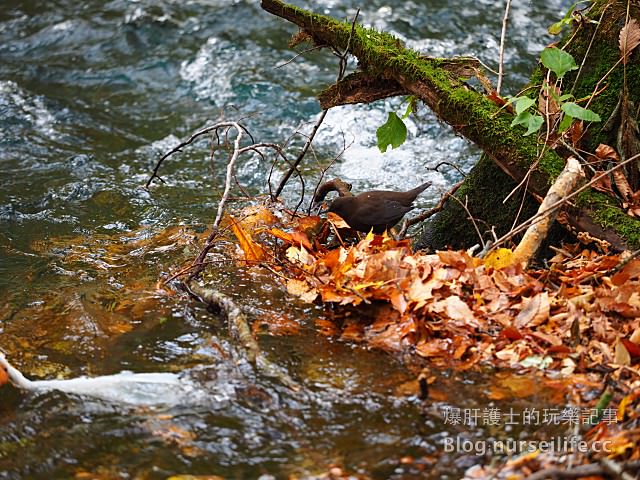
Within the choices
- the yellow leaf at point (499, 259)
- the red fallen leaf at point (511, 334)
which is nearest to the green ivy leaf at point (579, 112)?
the yellow leaf at point (499, 259)

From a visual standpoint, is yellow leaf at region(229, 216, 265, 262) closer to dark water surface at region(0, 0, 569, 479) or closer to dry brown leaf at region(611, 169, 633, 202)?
dark water surface at region(0, 0, 569, 479)

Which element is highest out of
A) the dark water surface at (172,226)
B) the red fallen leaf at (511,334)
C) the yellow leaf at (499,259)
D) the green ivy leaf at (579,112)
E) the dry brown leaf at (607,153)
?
the green ivy leaf at (579,112)

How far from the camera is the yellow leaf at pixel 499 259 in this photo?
4.06m

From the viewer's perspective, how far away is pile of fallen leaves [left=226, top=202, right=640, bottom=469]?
3.35 metres

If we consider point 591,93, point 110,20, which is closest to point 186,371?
point 591,93

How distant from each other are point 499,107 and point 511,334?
67.1 inches

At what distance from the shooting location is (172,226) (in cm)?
617

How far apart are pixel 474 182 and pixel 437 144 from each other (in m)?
3.32

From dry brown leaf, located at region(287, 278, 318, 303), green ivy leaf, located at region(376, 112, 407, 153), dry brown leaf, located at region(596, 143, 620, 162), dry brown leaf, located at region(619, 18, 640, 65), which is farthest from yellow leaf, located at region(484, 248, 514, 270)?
dry brown leaf, located at region(619, 18, 640, 65)

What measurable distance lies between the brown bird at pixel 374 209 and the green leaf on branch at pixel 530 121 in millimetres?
1068

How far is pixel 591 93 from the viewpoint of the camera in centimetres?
456

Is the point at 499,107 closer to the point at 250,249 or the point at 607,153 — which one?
the point at 607,153

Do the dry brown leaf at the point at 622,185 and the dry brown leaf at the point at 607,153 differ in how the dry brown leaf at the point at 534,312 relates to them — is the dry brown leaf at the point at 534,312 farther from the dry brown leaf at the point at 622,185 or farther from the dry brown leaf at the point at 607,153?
the dry brown leaf at the point at 607,153

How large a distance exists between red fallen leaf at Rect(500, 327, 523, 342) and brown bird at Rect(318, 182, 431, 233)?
5.16 feet
